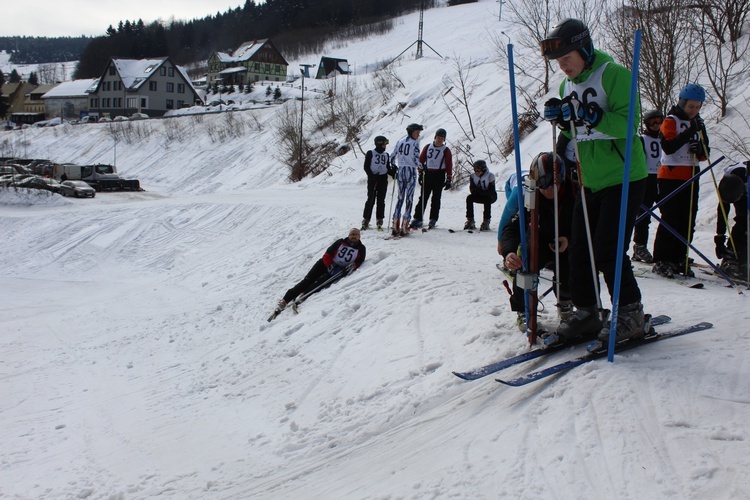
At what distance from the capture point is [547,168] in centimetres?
423

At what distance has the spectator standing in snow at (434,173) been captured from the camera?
1078cm

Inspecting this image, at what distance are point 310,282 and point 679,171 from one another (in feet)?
16.9

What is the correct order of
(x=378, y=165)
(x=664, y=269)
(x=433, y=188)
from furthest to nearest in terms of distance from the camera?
1. (x=433, y=188)
2. (x=378, y=165)
3. (x=664, y=269)

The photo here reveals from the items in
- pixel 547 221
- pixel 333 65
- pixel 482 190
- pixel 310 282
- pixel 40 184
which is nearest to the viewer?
pixel 547 221

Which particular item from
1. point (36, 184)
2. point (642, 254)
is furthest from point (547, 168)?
point (36, 184)

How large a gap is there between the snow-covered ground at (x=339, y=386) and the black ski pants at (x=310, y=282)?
1.30 ft

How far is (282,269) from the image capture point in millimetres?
10578

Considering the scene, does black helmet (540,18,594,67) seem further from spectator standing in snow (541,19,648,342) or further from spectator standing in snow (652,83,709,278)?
spectator standing in snow (652,83,709,278)

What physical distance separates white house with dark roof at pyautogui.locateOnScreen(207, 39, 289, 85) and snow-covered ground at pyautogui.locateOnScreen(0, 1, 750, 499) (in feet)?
227

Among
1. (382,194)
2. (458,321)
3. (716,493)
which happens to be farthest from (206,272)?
(716,493)

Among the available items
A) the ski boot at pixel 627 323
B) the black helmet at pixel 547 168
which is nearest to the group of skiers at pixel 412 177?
the black helmet at pixel 547 168

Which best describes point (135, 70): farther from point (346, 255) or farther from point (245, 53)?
point (346, 255)

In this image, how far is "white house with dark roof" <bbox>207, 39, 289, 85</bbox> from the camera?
7812cm

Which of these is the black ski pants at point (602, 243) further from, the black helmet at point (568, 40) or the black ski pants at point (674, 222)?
the black ski pants at point (674, 222)
